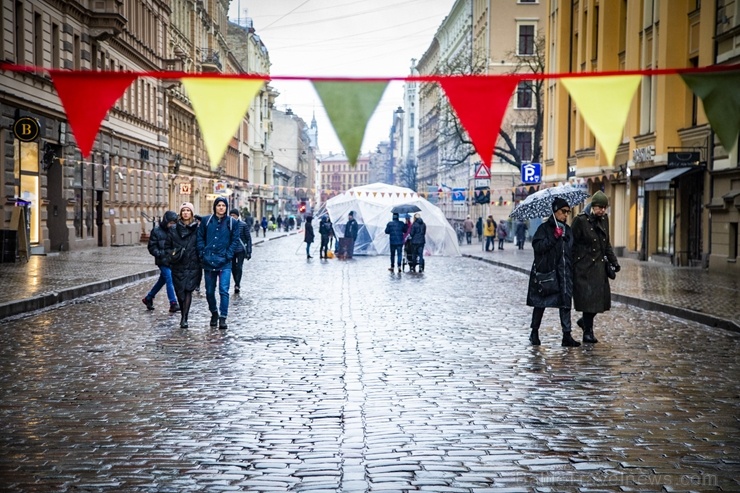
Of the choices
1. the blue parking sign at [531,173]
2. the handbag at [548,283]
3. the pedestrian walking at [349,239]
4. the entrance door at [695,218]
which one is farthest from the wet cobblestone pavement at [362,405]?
the blue parking sign at [531,173]

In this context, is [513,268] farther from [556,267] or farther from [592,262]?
[556,267]

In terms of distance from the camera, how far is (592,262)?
1216 centimetres

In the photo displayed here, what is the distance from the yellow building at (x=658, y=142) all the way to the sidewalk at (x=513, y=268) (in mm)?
1644

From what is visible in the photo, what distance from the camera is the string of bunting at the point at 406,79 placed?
25.3 ft

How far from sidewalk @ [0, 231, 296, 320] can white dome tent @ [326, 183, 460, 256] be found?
39.3 feet

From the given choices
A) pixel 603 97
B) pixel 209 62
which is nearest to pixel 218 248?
pixel 603 97

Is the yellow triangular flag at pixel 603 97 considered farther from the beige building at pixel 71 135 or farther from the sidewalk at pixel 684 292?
the beige building at pixel 71 135

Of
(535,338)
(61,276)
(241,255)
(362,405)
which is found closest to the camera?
(362,405)

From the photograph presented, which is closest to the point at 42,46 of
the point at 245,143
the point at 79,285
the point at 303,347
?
the point at 79,285

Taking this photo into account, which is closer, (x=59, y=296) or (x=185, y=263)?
(x=185, y=263)

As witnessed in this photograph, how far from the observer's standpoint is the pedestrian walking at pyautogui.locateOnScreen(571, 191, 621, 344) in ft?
39.9

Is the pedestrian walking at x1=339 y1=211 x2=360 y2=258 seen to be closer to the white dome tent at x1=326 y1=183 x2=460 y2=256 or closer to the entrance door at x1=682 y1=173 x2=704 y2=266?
the white dome tent at x1=326 y1=183 x2=460 y2=256

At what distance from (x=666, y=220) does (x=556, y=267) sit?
2297 cm

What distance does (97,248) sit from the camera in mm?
39844
